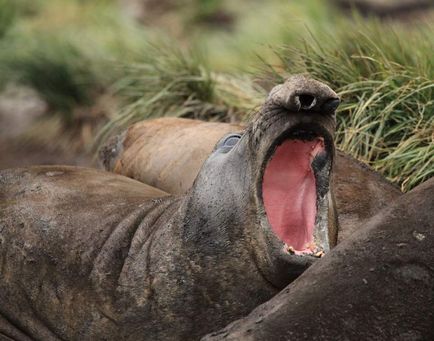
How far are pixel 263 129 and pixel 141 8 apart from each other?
16.2 m

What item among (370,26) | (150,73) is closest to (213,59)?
Answer: (150,73)

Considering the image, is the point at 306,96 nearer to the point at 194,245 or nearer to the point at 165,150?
the point at 194,245

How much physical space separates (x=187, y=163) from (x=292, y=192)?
2.01 metres

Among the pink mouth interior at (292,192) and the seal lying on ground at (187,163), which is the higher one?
the pink mouth interior at (292,192)

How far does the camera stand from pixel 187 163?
6.98 m

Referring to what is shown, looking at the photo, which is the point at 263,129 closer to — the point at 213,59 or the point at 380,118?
the point at 380,118

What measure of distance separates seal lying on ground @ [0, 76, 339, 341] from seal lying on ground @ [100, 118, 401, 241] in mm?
569

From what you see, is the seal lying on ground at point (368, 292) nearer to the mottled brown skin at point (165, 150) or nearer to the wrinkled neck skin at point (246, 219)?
the wrinkled neck skin at point (246, 219)

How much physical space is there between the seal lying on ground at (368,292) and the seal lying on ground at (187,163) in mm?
1024

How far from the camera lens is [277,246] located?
4852 millimetres

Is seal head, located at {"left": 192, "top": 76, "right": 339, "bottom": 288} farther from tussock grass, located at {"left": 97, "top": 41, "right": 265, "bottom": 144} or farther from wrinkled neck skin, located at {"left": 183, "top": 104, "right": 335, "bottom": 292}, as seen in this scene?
tussock grass, located at {"left": 97, "top": 41, "right": 265, "bottom": 144}

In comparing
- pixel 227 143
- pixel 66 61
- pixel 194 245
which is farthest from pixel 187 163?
pixel 66 61

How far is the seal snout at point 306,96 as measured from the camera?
475cm

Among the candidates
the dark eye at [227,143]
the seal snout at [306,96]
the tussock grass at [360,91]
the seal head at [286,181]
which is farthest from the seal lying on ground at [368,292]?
the tussock grass at [360,91]
